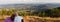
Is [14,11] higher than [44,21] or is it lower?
higher

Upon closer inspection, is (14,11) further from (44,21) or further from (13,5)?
(44,21)

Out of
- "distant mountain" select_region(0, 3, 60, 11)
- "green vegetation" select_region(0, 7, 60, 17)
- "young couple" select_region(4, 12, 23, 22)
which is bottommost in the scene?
"young couple" select_region(4, 12, 23, 22)

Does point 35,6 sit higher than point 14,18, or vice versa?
point 35,6

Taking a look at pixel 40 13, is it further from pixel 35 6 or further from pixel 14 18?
pixel 14 18

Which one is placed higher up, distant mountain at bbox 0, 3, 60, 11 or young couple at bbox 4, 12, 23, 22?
distant mountain at bbox 0, 3, 60, 11

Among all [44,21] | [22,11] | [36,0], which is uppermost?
[36,0]

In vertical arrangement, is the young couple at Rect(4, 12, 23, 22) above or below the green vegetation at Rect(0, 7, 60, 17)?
below

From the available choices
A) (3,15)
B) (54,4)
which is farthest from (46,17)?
(3,15)

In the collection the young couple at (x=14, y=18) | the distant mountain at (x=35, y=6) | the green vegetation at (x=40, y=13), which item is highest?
the distant mountain at (x=35, y=6)

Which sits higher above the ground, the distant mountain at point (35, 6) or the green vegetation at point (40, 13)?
the distant mountain at point (35, 6)

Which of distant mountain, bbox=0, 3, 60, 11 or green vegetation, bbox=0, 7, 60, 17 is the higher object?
distant mountain, bbox=0, 3, 60, 11

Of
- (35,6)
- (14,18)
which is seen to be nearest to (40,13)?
(35,6)
